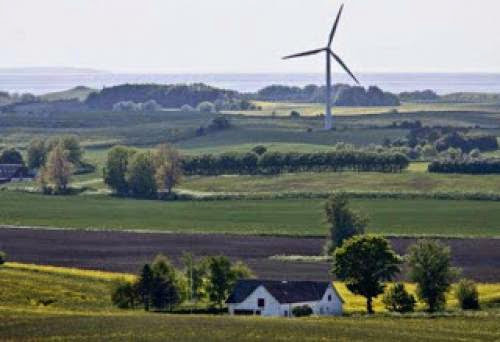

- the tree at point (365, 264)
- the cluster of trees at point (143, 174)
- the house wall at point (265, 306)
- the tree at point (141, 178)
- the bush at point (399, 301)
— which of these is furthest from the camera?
the cluster of trees at point (143, 174)

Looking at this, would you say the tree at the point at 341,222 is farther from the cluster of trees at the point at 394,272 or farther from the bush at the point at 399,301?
the bush at the point at 399,301

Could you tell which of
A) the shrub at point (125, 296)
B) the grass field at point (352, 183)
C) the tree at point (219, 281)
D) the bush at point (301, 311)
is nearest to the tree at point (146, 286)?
the shrub at point (125, 296)

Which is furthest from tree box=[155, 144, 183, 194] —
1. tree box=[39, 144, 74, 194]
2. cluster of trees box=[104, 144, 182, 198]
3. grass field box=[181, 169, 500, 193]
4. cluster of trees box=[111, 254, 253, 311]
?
cluster of trees box=[111, 254, 253, 311]

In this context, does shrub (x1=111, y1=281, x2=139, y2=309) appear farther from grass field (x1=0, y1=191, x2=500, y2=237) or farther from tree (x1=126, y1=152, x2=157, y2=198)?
tree (x1=126, y1=152, x2=157, y2=198)

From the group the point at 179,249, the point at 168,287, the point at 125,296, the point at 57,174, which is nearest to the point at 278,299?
the point at 168,287

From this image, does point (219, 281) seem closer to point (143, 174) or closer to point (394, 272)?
point (394, 272)

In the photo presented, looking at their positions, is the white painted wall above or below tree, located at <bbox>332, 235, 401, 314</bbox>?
below

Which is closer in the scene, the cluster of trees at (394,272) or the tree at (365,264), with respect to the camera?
the cluster of trees at (394,272)
